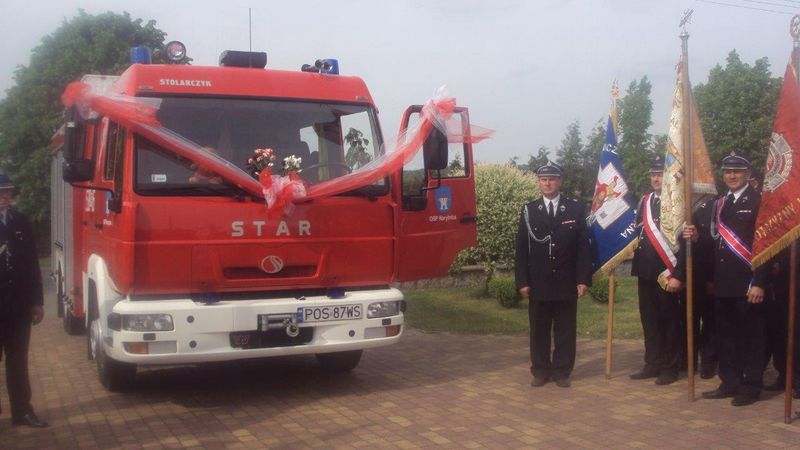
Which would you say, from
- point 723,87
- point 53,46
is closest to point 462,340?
point 53,46

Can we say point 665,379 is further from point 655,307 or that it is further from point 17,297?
point 17,297

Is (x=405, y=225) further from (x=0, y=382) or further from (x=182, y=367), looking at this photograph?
(x=0, y=382)

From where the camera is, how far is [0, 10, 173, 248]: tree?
31766 mm

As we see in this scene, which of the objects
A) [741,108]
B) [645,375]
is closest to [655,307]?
[645,375]

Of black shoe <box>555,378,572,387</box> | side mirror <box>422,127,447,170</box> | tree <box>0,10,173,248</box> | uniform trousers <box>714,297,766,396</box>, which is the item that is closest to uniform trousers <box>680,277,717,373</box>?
uniform trousers <box>714,297,766,396</box>

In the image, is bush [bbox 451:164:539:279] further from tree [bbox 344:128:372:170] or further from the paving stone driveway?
tree [bbox 344:128:372:170]

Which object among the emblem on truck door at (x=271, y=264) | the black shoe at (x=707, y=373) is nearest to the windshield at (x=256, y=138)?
the emblem on truck door at (x=271, y=264)

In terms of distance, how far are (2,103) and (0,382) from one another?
28469mm

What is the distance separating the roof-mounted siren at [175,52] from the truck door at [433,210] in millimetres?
2206

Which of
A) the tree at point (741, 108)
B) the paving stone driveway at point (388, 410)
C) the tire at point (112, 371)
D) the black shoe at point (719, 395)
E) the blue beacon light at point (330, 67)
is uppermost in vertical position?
the tree at point (741, 108)

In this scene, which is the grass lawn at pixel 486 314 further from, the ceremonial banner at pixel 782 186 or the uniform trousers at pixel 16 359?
the uniform trousers at pixel 16 359

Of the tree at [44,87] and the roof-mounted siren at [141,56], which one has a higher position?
the tree at [44,87]

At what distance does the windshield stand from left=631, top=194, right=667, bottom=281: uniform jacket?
2509 millimetres

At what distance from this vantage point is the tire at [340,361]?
858cm
